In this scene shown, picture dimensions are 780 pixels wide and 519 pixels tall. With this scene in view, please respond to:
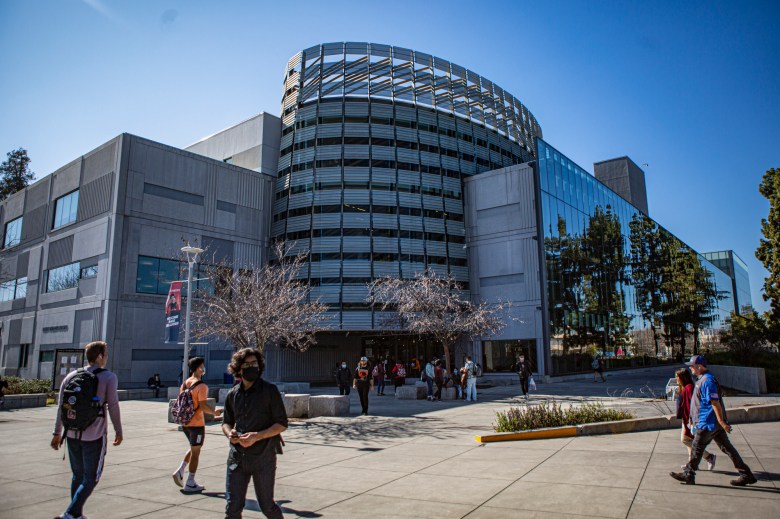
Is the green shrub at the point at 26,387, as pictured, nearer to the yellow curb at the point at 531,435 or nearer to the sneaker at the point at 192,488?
the sneaker at the point at 192,488

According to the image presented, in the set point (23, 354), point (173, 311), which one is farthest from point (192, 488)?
point (23, 354)

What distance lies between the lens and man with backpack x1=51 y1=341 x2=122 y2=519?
538cm

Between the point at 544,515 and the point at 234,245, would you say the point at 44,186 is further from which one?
the point at 544,515

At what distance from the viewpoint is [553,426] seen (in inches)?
448

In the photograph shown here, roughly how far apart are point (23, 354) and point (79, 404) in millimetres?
42402

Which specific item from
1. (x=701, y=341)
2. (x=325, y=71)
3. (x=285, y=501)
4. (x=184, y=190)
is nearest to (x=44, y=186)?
(x=184, y=190)

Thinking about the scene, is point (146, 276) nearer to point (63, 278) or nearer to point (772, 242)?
point (63, 278)

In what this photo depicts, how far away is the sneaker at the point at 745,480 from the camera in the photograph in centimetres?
660

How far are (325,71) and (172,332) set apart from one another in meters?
29.6

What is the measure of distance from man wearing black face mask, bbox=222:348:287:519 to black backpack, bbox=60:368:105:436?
5.78 ft

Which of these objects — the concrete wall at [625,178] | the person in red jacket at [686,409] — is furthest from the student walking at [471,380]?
the concrete wall at [625,178]

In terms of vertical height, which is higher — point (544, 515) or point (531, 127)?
point (531, 127)

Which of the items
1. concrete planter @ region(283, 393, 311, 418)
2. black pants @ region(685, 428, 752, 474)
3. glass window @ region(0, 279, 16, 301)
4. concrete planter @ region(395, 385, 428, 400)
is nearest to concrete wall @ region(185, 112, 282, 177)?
glass window @ region(0, 279, 16, 301)

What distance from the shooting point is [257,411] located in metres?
4.54
